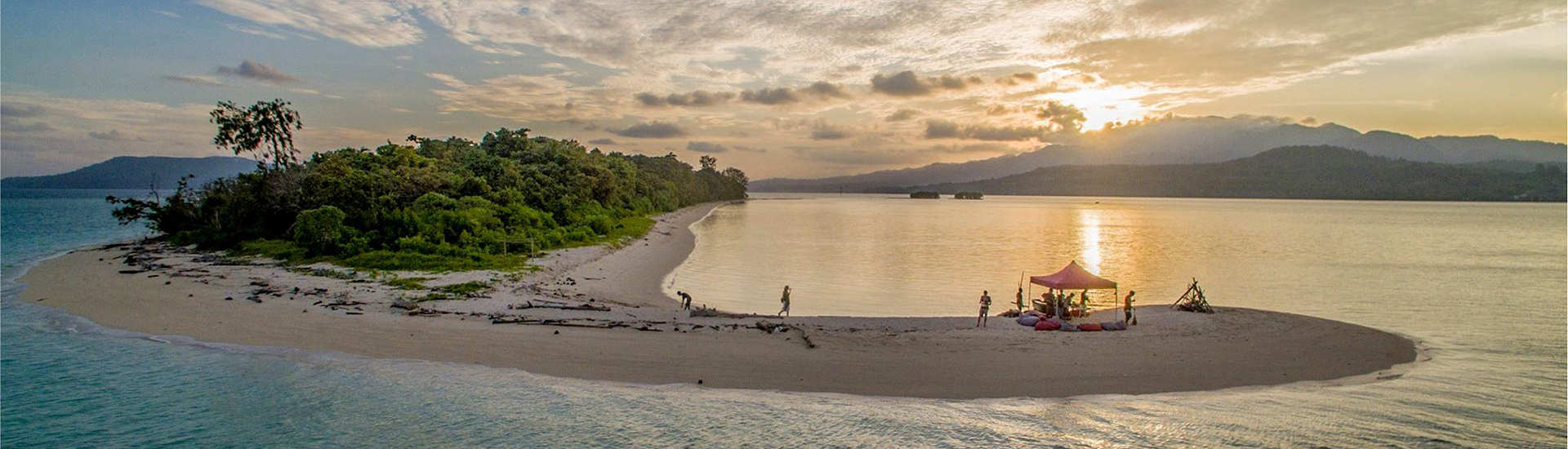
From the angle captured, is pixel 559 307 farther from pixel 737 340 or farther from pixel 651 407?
pixel 651 407

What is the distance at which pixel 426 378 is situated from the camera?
550 inches

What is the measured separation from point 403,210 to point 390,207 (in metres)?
1.37

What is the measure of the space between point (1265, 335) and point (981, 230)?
58.7 meters

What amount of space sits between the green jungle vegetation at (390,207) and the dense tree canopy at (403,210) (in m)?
0.07

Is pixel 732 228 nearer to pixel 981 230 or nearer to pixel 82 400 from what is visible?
pixel 981 230

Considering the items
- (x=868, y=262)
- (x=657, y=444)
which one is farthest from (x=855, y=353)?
(x=868, y=262)

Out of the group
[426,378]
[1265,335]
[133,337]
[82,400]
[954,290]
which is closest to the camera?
[82,400]

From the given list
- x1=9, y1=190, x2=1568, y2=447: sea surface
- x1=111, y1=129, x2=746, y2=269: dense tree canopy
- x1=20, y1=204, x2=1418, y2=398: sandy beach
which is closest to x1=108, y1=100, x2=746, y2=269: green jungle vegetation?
x1=111, y1=129, x2=746, y2=269: dense tree canopy

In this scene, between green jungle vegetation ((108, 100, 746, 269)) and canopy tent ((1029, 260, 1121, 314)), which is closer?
canopy tent ((1029, 260, 1121, 314))

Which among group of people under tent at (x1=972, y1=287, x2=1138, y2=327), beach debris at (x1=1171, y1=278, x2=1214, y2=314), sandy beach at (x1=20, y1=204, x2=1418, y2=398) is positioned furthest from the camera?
beach debris at (x1=1171, y1=278, x2=1214, y2=314)

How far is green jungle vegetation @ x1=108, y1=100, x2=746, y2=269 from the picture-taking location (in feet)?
101

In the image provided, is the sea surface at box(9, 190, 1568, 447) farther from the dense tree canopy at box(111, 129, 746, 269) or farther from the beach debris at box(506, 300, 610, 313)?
the dense tree canopy at box(111, 129, 746, 269)

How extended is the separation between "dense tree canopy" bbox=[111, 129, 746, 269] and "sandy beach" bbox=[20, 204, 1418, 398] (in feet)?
18.6

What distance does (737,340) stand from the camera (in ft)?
55.5
